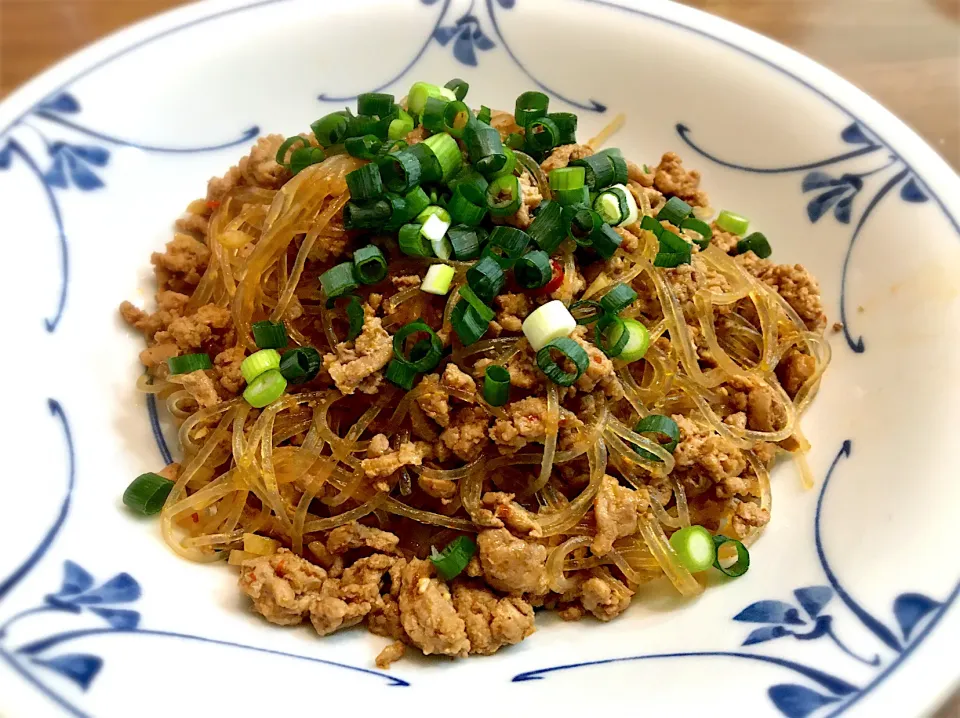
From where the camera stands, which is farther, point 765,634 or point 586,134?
point 586,134

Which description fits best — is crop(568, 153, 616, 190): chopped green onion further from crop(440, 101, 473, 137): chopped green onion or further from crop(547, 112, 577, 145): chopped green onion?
crop(440, 101, 473, 137): chopped green onion

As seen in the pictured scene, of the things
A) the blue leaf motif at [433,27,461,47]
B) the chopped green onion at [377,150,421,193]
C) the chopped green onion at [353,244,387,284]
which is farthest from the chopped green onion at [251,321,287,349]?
the blue leaf motif at [433,27,461,47]

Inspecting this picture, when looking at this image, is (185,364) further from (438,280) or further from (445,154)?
(445,154)

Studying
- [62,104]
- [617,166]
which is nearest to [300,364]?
[617,166]

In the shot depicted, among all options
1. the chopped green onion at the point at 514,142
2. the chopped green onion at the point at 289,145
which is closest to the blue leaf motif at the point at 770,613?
the chopped green onion at the point at 514,142

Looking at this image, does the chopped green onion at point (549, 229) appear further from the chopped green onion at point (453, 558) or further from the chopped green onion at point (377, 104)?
the chopped green onion at point (453, 558)

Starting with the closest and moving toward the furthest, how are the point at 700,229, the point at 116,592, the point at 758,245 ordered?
the point at 116,592
the point at 700,229
the point at 758,245
